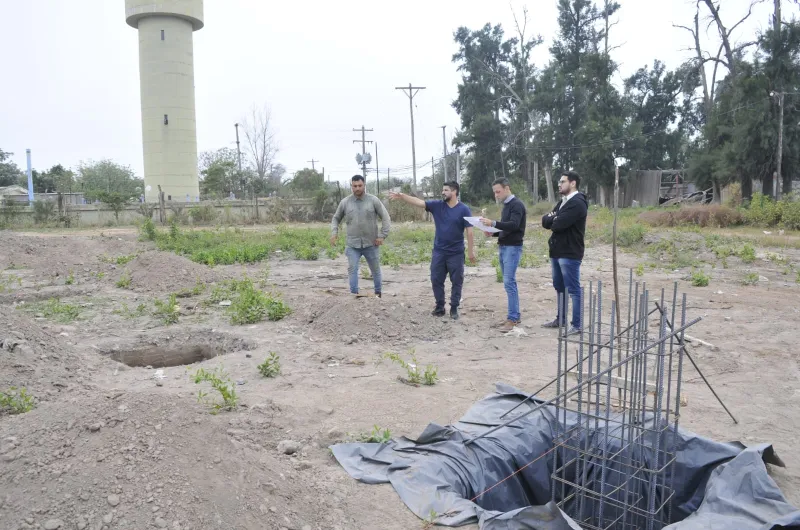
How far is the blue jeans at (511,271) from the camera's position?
23.9 ft

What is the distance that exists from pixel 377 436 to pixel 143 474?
1507 mm

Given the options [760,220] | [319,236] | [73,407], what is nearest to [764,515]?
[73,407]

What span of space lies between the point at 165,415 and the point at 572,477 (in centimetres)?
279

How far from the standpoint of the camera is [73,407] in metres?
3.77

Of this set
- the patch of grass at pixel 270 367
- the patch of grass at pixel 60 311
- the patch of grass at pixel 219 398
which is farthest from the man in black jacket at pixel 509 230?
the patch of grass at pixel 60 311

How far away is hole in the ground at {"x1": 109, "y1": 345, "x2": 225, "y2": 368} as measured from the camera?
6.68 meters

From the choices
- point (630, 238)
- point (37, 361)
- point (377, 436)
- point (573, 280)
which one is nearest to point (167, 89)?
point (630, 238)

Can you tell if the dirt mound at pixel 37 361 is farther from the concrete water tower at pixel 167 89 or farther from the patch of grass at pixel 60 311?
the concrete water tower at pixel 167 89

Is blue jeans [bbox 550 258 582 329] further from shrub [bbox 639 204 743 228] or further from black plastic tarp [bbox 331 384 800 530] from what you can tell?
shrub [bbox 639 204 743 228]

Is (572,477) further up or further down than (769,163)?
further down

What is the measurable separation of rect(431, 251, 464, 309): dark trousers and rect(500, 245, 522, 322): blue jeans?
51cm

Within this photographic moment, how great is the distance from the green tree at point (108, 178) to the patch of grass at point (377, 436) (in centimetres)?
5473

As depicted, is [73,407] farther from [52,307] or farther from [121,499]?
[52,307]

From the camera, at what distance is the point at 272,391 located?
5.29 metres
